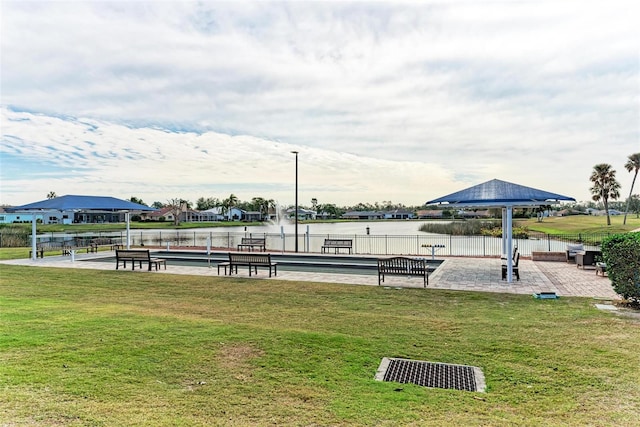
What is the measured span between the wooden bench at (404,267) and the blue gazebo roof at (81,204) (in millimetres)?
15169

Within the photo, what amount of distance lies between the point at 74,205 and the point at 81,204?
0.35 metres

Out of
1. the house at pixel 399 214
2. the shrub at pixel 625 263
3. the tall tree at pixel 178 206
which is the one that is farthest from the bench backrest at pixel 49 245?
the house at pixel 399 214

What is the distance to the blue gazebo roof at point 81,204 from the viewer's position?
1816 cm

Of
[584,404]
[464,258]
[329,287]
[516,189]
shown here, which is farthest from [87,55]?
[464,258]

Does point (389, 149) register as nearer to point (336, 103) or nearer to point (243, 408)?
point (336, 103)

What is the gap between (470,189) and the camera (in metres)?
11.8

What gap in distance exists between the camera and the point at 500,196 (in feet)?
34.9

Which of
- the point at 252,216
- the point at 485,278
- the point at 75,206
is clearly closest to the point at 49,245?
the point at 75,206

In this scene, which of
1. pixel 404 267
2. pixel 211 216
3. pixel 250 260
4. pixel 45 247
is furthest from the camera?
pixel 211 216

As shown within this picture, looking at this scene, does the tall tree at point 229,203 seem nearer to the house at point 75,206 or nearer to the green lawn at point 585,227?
the green lawn at point 585,227

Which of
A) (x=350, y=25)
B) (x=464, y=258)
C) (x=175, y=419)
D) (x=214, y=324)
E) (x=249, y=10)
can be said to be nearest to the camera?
(x=175, y=419)

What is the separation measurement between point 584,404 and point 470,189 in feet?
29.5

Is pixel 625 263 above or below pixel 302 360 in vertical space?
above

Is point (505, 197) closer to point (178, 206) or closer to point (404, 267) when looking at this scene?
point (404, 267)
